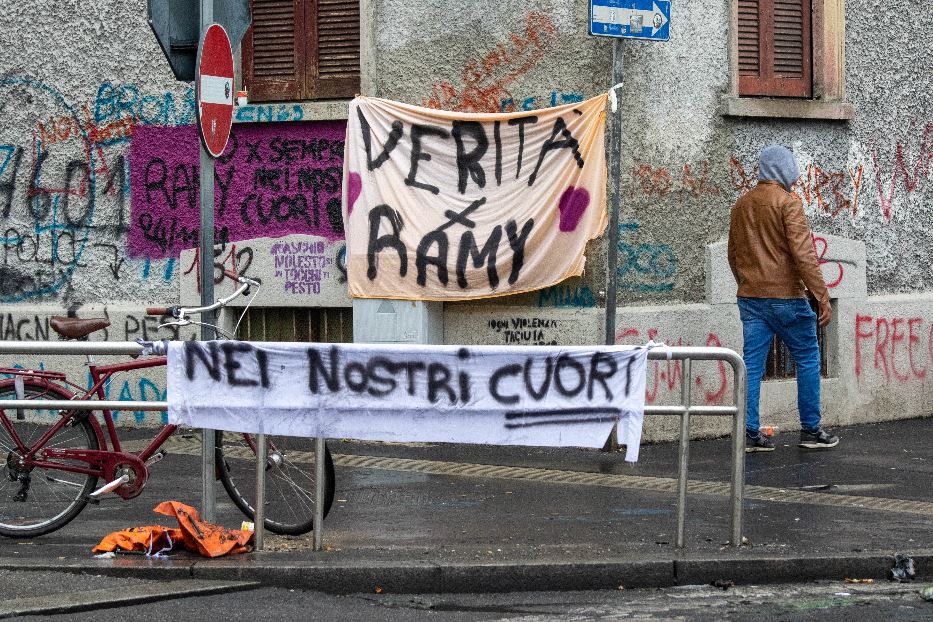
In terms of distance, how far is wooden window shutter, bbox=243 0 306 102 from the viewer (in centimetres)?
1077

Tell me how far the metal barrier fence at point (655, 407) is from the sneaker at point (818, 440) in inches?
139

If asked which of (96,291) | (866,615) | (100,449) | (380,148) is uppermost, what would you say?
(380,148)

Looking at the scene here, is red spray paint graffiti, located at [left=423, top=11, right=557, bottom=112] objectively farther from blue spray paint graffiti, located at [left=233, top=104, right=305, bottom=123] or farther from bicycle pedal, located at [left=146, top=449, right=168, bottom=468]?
bicycle pedal, located at [left=146, top=449, right=168, bottom=468]

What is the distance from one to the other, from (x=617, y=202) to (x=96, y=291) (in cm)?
438

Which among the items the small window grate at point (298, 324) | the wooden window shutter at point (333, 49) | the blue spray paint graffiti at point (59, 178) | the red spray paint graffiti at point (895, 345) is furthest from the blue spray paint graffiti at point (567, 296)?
the blue spray paint graffiti at point (59, 178)

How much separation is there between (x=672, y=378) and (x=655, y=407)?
12.6 feet

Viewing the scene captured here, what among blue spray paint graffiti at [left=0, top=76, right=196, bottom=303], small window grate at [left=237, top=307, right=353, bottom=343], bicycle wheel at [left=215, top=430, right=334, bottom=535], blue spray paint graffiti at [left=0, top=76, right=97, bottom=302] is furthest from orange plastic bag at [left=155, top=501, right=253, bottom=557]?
blue spray paint graffiti at [left=0, top=76, right=97, bottom=302]

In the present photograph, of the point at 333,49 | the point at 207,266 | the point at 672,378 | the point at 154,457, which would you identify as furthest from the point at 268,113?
the point at 154,457

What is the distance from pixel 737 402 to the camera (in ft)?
21.2

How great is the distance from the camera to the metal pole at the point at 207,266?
6.61 meters

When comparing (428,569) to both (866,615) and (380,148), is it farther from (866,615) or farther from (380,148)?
(380,148)

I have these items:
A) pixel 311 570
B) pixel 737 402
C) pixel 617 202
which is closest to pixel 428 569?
pixel 311 570

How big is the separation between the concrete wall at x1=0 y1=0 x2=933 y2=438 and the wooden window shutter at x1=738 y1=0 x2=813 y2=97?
11.6 inches

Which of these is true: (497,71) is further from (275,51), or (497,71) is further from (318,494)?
(318,494)
